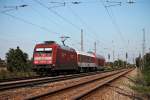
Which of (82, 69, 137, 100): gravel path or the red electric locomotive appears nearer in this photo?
(82, 69, 137, 100): gravel path

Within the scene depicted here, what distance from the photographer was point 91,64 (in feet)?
170

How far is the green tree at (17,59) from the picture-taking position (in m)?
51.6

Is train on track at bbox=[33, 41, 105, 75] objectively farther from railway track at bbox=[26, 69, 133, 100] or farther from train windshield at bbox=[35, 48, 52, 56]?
railway track at bbox=[26, 69, 133, 100]

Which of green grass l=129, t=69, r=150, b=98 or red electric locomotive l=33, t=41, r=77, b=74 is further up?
red electric locomotive l=33, t=41, r=77, b=74

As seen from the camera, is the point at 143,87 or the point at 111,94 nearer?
the point at 111,94

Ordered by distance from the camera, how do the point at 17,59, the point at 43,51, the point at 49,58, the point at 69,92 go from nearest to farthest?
the point at 69,92
the point at 49,58
the point at 43,51
the point at 17,59

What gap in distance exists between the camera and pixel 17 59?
53.2 metres

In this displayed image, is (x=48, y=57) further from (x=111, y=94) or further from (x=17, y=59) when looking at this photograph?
(x=17, y=59)

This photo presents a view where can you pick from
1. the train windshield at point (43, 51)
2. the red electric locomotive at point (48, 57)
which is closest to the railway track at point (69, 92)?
the red electric locomotive at point (48, 57)

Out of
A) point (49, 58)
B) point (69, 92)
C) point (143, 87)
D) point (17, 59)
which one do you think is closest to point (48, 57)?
point (49, 58)

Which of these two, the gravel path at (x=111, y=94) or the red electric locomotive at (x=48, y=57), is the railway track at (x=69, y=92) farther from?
the red electric locomotive at (x=48, y=57)

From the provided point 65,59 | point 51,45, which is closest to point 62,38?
point 65,59

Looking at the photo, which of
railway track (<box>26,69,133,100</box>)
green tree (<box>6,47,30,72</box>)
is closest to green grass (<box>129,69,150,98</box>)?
railway track (<box>26,69,133,100</box>)

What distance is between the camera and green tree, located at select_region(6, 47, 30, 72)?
169 feet
